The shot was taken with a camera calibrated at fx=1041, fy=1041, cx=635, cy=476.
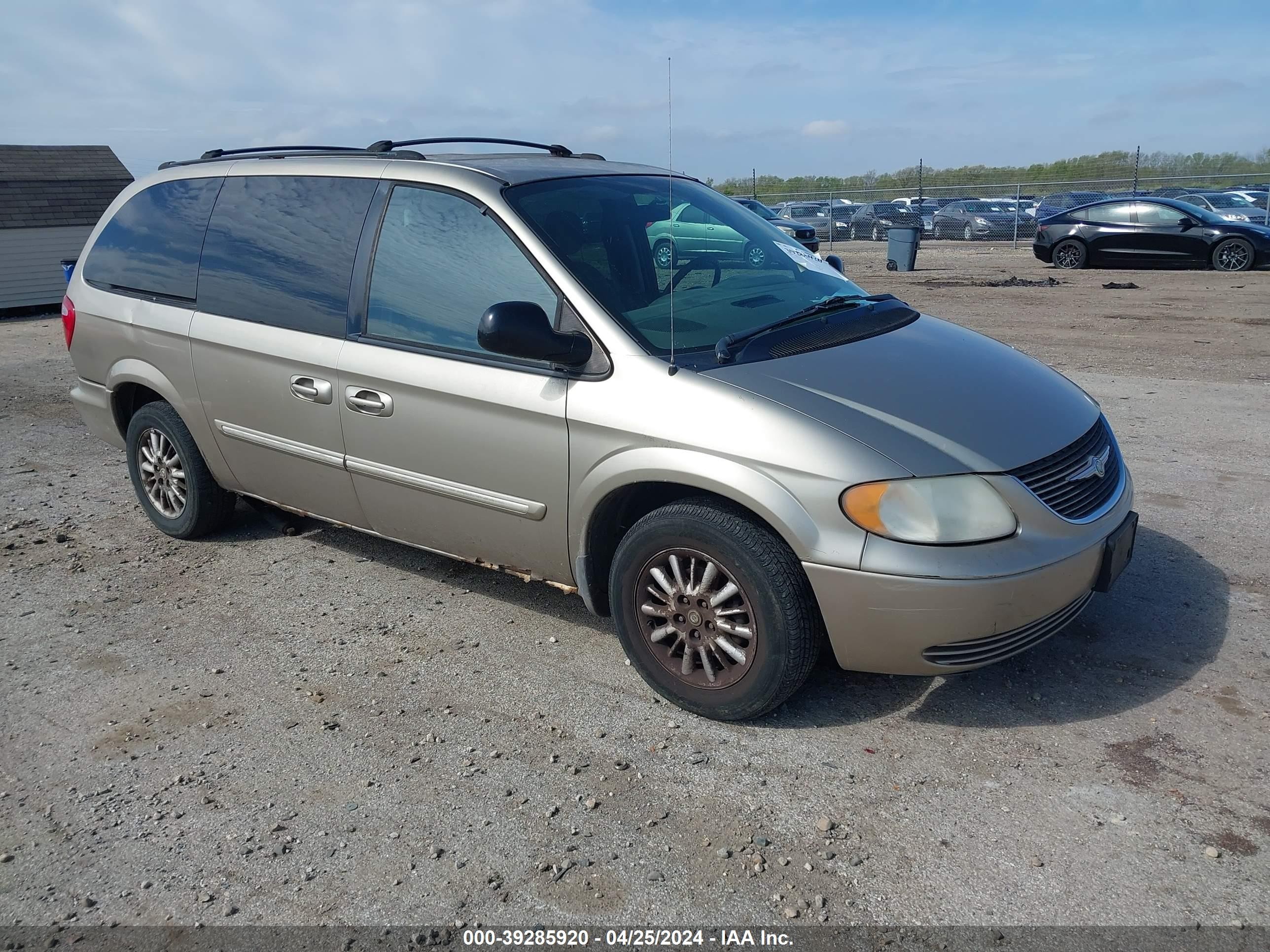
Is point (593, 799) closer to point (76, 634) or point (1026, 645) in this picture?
point (1026, 645)

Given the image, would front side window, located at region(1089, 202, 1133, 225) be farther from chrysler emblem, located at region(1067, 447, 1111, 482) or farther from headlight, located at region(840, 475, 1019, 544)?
headlight, located at region(840, 475, 1019, 544)

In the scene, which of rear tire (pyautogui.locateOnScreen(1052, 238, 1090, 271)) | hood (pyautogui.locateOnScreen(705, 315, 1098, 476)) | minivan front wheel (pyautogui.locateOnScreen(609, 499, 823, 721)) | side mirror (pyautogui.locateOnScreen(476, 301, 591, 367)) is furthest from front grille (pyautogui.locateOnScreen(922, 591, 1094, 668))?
rear tire (pyautogui.locateOnScreen(1052, 238, 1090, 271))

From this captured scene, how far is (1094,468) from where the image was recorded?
3.69 meters

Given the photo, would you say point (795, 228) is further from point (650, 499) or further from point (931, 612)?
point (931, 612)

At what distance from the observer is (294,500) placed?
496 centimetres

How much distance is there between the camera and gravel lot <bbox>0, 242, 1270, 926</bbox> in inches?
110

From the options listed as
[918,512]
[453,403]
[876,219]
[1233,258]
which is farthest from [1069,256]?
[918,512]

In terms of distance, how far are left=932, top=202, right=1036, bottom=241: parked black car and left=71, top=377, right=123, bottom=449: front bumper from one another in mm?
28546

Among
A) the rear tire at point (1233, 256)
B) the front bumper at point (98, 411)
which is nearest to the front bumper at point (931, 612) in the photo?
the front bumper at point (98, 411)

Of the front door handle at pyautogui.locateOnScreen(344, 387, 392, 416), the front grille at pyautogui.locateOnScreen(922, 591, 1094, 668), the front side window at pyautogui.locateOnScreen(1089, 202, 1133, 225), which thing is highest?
the front side window at pyautogui.locateOnScreen(1089, 202, 1133, 225)

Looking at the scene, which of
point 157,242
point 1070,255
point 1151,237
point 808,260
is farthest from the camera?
point 1070,255

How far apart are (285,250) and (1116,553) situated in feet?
12.0

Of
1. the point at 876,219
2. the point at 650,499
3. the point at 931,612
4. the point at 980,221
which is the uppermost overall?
the point at 876,219

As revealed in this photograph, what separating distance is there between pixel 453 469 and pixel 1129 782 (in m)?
2.61
